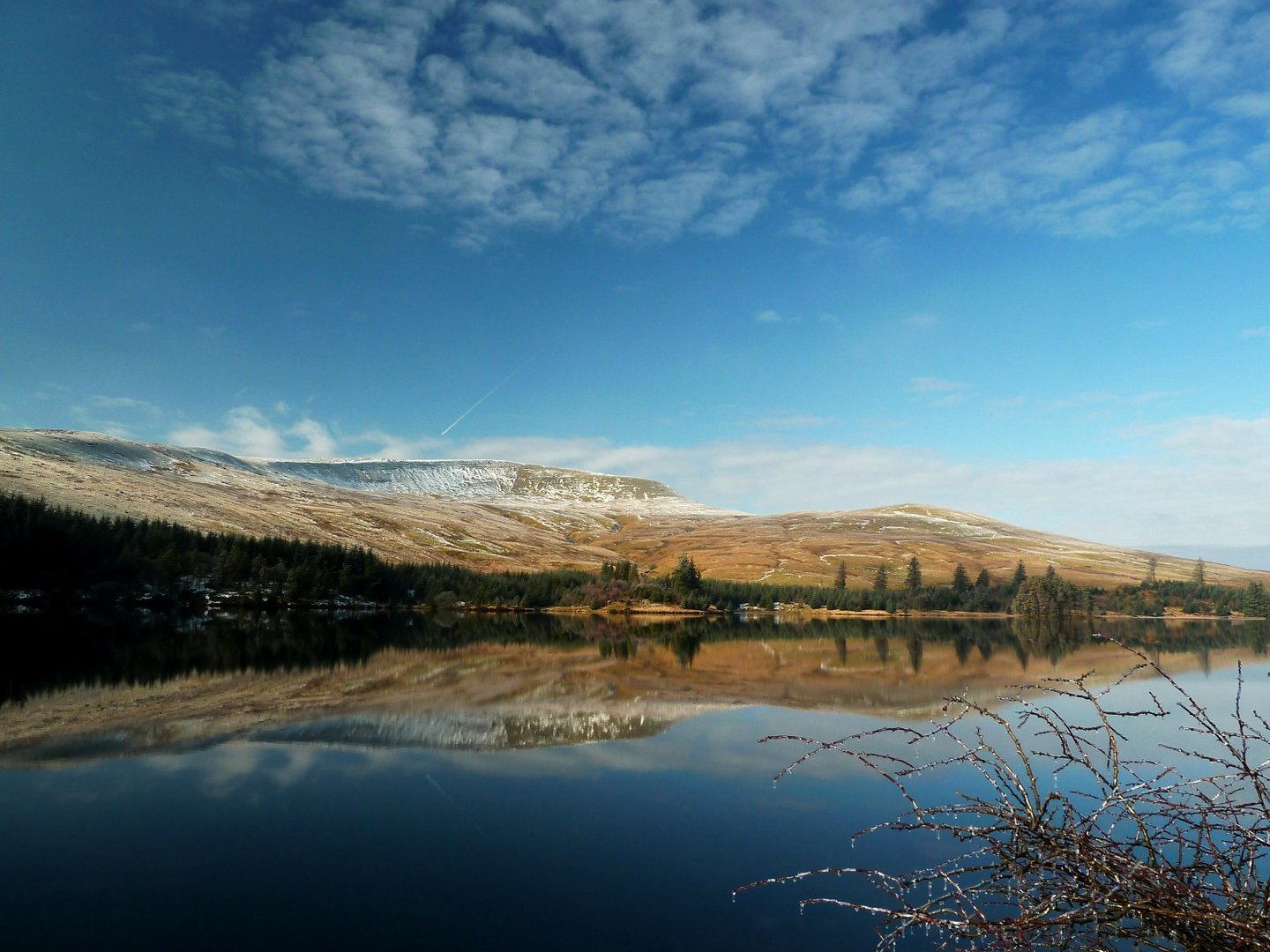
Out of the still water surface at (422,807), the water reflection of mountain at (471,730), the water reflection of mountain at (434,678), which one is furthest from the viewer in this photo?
the water reflection of mountain at (434,678)

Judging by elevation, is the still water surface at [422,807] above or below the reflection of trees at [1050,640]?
above

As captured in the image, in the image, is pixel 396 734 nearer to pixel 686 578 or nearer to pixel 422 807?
pixel 422 807

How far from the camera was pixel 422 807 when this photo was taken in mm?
15047

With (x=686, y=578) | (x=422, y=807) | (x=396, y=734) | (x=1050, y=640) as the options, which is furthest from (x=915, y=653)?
(x=686, y=578)

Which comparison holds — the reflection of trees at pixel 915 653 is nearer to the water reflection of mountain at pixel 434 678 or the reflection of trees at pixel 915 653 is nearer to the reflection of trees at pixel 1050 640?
Answer: the water reflection of mountain at pixel 434 678

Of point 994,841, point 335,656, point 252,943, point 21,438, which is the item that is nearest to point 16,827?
point 252,943

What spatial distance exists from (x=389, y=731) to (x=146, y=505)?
134825 millimetres

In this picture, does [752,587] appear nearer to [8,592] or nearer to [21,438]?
[8,592]

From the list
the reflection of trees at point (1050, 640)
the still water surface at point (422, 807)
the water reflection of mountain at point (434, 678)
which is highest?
the still water surface at point (422, 807)

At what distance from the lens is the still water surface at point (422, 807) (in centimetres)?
1000

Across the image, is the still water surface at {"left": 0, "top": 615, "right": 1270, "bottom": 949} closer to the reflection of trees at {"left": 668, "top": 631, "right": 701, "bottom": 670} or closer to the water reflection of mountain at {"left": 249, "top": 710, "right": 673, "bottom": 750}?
the water reflection of mountain at {"left": 249, "top": 710, "right": 673, "bottom": 750}

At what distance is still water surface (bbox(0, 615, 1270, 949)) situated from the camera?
10000 millimetres

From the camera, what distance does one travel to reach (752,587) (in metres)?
146

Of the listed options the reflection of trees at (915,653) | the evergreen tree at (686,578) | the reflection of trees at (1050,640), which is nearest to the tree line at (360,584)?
the evergreen tree at (686,578)
